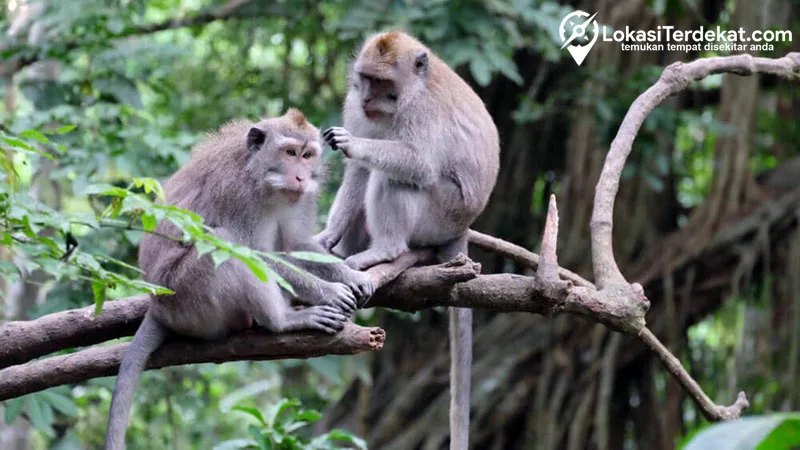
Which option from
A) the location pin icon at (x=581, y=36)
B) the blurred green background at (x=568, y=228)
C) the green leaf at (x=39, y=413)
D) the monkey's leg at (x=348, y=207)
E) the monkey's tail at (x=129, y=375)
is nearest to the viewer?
the monkey's tail at (x=129, y=375)

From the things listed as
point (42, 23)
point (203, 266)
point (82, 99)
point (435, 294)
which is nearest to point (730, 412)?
point (435, 294)

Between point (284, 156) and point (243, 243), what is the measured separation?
434 millimetres

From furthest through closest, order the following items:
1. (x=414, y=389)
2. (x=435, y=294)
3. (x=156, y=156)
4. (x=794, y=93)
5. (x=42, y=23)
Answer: (x=794, y=93) → (x=414, y=389) → (x=42, y=23) → (x=156, y=156) → (x=435, y=294)

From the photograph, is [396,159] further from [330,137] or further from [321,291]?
[321,291]

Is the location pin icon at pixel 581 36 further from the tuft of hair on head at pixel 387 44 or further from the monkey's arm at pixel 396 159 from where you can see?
the monkey's arm at pixel 396 159

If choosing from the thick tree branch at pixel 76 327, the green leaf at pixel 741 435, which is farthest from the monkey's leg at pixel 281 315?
the green leaf at pixel 741 435

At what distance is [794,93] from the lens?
9.44m

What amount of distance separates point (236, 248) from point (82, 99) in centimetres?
439

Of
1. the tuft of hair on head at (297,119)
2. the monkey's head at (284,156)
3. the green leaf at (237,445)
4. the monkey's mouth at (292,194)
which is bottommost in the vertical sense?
the green leaf at (237,445)

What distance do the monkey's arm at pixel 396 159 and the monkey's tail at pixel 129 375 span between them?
1317 millimetres

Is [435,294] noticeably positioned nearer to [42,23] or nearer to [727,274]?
[42,23]

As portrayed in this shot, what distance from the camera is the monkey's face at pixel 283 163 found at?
14.0 feet

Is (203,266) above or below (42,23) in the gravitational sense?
below

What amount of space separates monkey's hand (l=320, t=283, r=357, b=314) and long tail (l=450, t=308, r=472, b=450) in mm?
859
